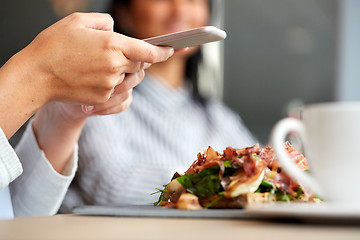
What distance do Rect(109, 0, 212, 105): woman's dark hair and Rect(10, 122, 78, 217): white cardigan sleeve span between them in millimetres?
1187

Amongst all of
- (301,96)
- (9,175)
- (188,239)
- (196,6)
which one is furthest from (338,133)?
(301,96)

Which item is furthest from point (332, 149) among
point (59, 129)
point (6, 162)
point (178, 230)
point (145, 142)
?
point (145, 142)

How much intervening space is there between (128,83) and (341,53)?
3207 millimetres

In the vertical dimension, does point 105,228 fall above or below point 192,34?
below

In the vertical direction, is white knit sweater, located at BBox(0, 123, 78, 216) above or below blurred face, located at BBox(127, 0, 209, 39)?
below

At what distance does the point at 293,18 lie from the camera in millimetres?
3703

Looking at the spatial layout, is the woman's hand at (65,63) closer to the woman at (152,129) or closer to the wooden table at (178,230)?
the wooden table at (178,230)

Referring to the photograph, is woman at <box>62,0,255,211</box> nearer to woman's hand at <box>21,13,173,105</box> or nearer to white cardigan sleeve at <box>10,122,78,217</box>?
white cardigan sleeve at <box>10,122,78,217</box>

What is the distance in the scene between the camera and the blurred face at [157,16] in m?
2.34

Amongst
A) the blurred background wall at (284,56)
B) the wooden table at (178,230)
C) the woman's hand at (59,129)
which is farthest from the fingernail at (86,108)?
the blurred background wall at (284,56)

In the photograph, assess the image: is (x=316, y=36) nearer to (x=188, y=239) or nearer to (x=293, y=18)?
(x=293, y=18)

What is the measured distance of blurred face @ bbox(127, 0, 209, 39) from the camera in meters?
2.34

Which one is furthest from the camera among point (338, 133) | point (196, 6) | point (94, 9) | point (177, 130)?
point (94, 9)

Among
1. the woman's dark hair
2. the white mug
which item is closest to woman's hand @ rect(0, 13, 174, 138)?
the white mug
